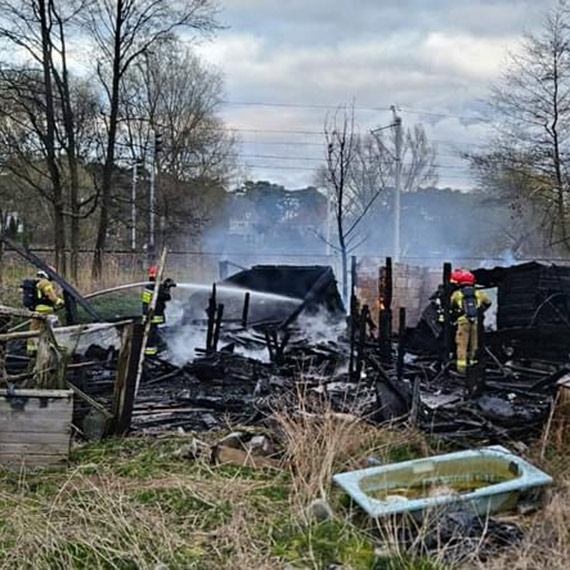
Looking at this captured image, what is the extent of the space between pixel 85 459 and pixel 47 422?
0.46 metres

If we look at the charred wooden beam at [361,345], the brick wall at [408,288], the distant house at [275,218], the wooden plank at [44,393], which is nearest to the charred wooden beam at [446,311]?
the charred wooden beam at [361,345]

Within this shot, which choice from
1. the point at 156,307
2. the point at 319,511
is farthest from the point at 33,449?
the point at 156,307

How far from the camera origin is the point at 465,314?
9.88 metres

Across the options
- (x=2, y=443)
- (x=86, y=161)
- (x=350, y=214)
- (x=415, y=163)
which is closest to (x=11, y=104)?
(x=86, y=161)

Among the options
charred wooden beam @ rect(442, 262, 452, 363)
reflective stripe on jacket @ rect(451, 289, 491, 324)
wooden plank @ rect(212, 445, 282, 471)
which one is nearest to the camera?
wooden plank @ rect(212, 445, 282, 471)

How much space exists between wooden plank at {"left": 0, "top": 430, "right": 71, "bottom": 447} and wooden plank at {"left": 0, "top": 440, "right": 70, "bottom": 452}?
2 cm

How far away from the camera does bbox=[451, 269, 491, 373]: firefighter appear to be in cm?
978

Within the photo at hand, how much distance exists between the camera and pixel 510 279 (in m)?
11.2

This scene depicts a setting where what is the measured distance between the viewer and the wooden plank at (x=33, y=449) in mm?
5340

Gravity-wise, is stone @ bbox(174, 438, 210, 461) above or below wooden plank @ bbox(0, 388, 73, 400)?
below

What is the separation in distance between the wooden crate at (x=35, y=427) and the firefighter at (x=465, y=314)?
6084 millimetres

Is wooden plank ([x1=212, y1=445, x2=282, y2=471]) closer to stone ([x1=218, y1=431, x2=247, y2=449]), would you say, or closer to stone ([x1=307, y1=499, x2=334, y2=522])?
stone ([x1=218, y1=431, x2=247, y2=449])

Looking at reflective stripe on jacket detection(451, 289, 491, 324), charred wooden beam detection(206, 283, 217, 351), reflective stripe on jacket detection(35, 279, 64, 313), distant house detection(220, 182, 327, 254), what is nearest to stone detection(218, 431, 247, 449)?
charred wooden beam detection(206, 283, 217, 351)

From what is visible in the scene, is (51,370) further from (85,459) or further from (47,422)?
(85,459)
